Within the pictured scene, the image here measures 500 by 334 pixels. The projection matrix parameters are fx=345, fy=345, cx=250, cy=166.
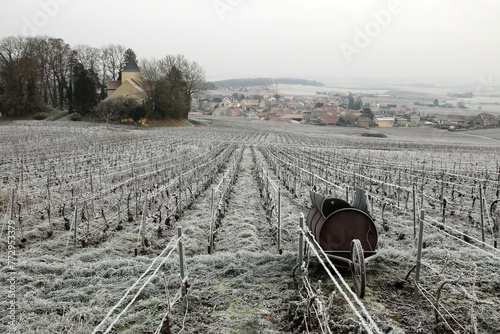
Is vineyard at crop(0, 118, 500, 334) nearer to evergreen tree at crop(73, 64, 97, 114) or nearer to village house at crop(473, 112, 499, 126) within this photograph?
evergreen tree at crop(73, 64, 97, 114)

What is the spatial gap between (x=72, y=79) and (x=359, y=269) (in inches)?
2676

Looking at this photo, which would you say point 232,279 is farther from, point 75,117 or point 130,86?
point 130,86

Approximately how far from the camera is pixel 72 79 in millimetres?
61406

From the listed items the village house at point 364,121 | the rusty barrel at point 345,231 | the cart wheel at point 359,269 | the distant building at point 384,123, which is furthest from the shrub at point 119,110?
the distant building at point 384,123

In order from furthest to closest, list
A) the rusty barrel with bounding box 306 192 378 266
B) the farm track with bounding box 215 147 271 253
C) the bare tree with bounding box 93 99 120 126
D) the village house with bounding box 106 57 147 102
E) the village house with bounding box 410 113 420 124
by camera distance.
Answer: the village house with bounding box 410 113 420 124
the village house with bounding box 106 57 147 102
the bare tree with bounding box 93 99 120 126
the farm track with bounding box 215 147 271 253
the rusty barrel with bounding box 306 192 378 266

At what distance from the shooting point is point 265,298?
4.67 metres

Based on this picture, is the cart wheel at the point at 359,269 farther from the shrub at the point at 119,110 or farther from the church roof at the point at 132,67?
the church roof at the point at 132,67

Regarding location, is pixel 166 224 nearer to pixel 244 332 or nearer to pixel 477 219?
pixel 244 332

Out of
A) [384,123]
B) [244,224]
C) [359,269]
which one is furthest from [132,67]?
[359,269]

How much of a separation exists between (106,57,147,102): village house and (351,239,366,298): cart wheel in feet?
185

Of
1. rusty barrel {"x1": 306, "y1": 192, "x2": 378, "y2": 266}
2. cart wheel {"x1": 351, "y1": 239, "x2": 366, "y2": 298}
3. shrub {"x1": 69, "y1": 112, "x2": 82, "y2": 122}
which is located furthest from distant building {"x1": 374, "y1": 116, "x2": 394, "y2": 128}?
cart wheel {"x1": 351, "y1": 239, "x2": 366, "y2": 298}

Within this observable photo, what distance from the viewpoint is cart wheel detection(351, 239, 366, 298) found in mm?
4316

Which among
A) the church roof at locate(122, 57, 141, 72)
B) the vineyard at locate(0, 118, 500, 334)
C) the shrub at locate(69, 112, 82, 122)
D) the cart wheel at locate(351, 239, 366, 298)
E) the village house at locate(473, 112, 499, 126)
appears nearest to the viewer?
the vineyard at locate(0, 118, 500, 334)

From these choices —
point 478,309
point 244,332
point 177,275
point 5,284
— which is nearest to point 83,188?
point 5,284
